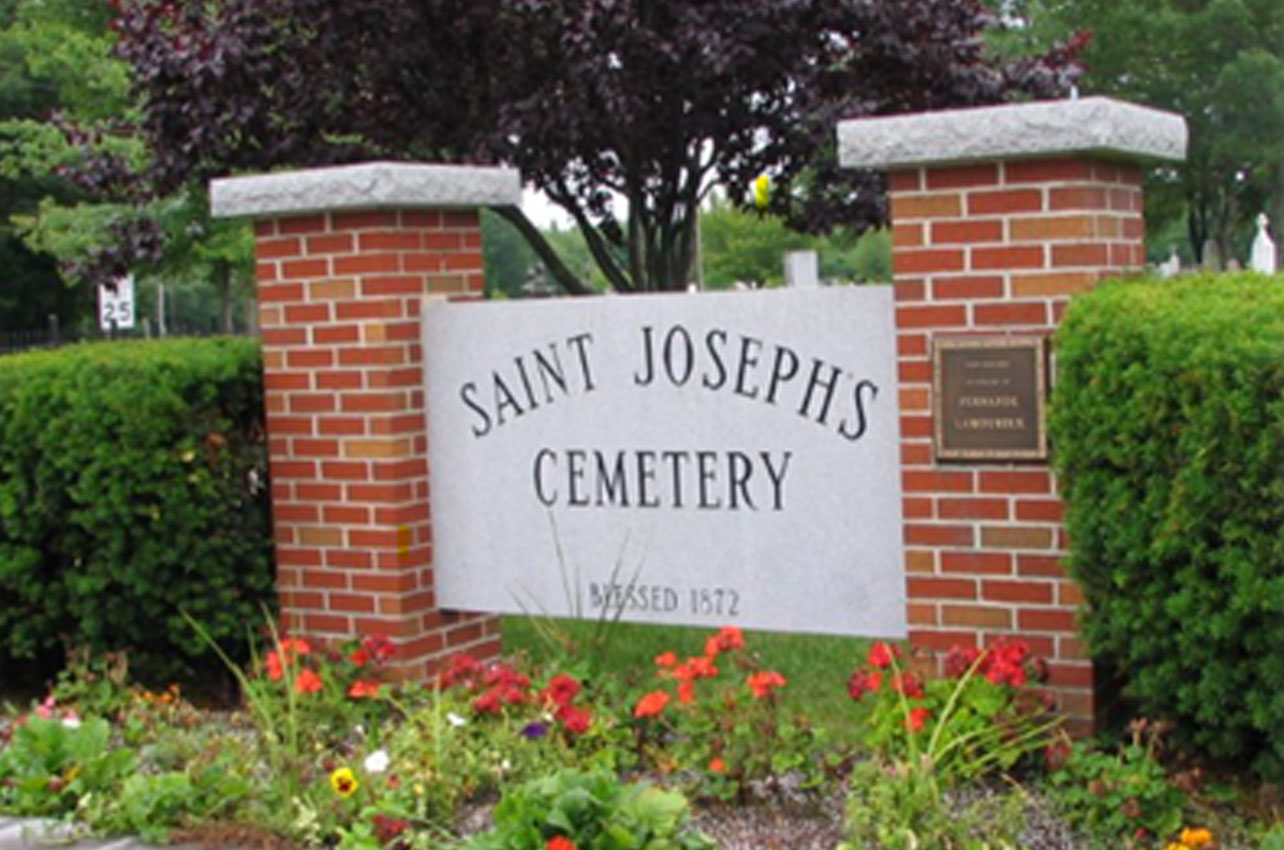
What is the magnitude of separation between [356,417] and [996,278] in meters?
2.24

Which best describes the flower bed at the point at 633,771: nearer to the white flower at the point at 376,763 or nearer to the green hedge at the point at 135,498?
the white flower at the point at 376,763

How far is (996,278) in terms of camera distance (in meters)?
4.57

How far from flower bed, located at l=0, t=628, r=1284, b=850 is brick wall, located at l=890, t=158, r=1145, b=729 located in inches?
8.0

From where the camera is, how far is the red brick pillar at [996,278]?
4484 millimetres

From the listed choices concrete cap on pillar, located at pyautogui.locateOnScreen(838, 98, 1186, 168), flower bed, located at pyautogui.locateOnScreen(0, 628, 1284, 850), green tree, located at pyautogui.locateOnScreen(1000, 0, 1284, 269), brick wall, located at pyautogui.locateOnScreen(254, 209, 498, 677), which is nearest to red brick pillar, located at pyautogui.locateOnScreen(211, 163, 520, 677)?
brick wall, located at pyautogui.locateOnScreen(254, 209, 498, 677)

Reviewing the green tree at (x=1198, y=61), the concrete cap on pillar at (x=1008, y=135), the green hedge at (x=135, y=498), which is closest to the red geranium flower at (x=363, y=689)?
the green hedge at (x=135, y=498)

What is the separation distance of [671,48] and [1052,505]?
3163 mm

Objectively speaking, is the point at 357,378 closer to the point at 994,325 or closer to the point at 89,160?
the point at 994,325

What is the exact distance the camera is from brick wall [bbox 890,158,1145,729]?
4.52 meters

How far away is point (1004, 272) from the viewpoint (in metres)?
4.56

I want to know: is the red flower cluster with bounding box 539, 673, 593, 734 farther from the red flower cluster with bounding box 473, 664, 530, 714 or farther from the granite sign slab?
the granite sign slab

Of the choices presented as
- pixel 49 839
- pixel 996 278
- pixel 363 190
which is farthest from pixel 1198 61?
pixel 49 839

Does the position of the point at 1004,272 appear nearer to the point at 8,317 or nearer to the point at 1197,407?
the point at 1197,407

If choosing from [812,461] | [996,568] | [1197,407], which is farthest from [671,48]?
[1197,407]
